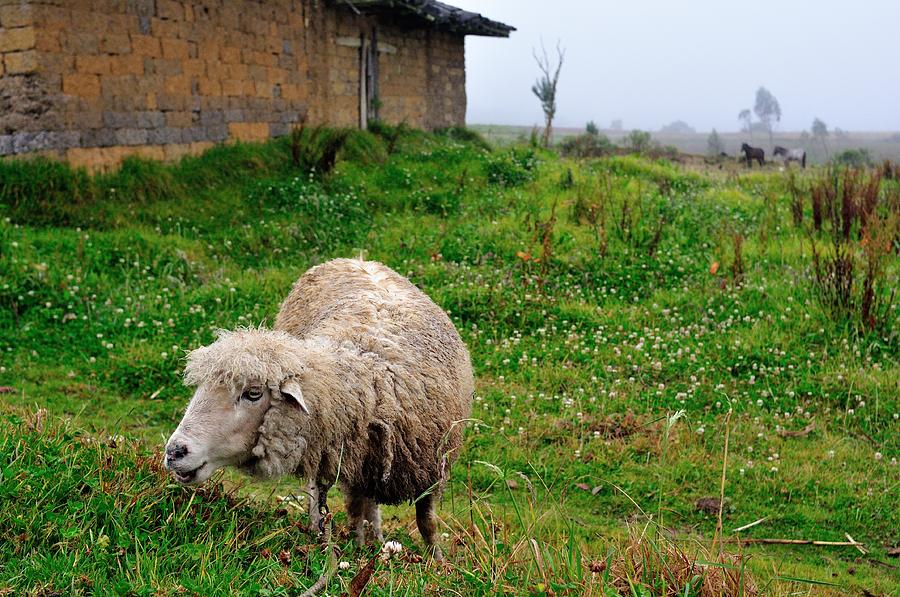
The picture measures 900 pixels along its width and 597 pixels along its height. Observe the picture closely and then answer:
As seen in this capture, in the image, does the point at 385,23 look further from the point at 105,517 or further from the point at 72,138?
the point at 105,517

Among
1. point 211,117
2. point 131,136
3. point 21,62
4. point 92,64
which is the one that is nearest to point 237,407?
point 21,62

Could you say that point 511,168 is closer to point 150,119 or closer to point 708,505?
point 150,119

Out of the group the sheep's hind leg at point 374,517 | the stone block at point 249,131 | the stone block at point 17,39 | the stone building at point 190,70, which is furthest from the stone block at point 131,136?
the sheep's hind leg at point 374,517

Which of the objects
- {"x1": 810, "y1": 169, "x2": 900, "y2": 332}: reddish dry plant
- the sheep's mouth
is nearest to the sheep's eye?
the sheep's mouth

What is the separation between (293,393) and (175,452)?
0.56 metres

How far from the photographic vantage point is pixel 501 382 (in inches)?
300

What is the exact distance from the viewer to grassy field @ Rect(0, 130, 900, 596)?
11.2ft

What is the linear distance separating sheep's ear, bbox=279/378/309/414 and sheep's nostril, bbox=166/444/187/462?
0.51 metres

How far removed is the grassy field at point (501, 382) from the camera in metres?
3.42

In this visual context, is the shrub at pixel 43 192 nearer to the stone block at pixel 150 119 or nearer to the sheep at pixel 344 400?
the stone block at pixel 150 119

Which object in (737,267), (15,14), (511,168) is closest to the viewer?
(737,267)

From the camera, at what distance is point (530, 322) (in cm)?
884

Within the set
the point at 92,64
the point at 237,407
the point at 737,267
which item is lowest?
the point at 737,267

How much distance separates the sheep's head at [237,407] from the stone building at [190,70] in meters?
8.28
